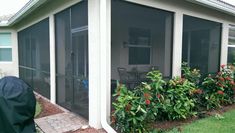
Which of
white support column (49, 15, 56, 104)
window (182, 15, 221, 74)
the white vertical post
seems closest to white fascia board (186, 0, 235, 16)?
window (182, 15, 221, 74)

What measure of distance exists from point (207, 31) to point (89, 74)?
4.72 metres

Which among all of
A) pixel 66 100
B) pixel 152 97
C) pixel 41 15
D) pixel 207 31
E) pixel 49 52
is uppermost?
pixel 41 15

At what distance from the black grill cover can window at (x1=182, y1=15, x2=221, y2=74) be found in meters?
4.68

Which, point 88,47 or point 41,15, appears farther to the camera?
point 41,15

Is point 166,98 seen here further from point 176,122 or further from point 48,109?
point 48,109

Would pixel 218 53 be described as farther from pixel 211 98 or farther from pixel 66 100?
pixel 66 100

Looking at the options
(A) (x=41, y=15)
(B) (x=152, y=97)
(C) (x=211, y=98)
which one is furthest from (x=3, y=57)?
(C) (x=211, y=98)

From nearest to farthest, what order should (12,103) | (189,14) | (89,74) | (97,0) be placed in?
(12,103), (97,0), (89,74), (189,14)

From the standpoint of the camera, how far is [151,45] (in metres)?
9.42

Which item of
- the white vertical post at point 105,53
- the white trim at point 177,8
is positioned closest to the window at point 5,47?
the white vertical post at point 105,53

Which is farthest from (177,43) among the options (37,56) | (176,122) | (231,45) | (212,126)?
(37,56)

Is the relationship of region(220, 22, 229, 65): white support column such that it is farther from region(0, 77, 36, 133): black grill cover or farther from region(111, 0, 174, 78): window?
region(0, 77, 36, 133): black grill cover

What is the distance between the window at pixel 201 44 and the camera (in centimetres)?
615

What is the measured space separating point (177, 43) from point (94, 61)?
2686 millimetres
